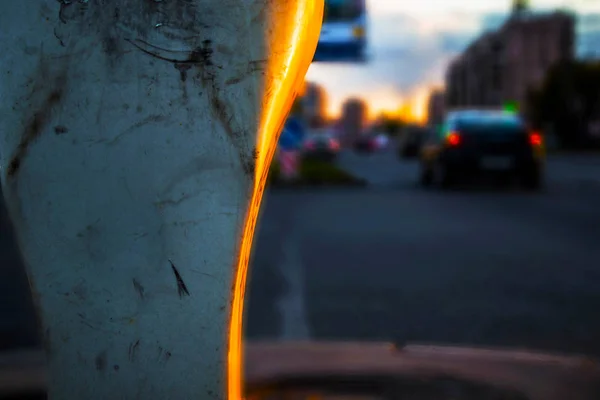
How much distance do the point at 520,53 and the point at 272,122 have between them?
92724 mm

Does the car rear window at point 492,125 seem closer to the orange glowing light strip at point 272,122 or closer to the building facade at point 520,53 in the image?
the orange glowing light strip at point 272,122

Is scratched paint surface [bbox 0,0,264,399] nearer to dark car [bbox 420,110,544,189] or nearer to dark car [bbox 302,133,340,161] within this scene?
dark car [bbox 420,110,544,189]

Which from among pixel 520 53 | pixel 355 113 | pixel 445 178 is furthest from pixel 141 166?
pixel 355 113

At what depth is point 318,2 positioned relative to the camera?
1.52 metres

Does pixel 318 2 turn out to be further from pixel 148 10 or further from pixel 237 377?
pixel 237 377

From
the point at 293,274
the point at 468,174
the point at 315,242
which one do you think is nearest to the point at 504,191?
the point at 468,174

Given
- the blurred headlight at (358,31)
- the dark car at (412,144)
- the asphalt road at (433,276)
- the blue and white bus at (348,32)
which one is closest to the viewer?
the asphalt road at (433,276)

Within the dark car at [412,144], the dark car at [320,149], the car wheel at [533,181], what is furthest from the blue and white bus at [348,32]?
the dark car at [320,149]

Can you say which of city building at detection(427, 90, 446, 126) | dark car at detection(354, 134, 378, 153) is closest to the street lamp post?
dark car at detection(354, 134, 378, 153)

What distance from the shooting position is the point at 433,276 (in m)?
5.89

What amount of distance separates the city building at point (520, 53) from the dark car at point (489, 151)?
217 ft

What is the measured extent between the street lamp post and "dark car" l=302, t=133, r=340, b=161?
3878 cm

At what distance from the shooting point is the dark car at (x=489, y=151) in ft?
46.8

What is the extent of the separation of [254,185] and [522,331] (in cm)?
312
